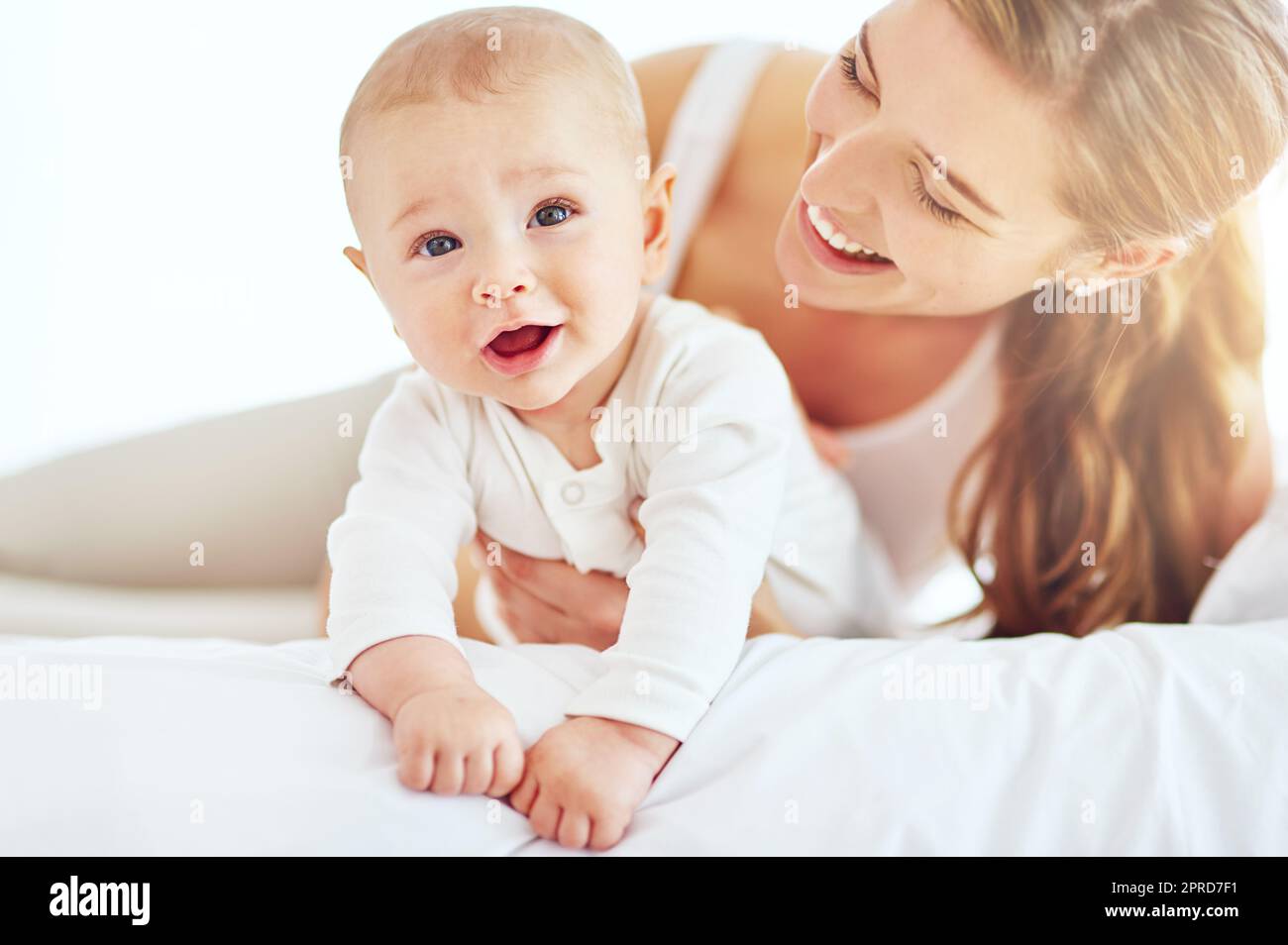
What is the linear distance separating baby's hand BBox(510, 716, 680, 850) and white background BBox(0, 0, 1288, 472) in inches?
26.9

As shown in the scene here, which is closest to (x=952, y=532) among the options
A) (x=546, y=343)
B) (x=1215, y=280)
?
(x=1215, y=280)

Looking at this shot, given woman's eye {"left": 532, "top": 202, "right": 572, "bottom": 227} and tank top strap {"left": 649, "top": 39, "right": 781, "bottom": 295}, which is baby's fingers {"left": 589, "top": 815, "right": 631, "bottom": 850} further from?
tank top strap {"left": 649, "top": 39, "right": 781, "bottom": 295}

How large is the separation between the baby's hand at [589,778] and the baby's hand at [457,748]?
0.05ft

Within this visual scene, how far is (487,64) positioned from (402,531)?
0.33 metres

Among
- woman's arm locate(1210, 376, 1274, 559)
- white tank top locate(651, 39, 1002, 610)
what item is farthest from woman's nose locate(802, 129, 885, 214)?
woman's arm locate(1210, 376, 1274, 559)

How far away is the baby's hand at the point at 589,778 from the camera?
0.64 m

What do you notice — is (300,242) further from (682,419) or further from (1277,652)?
(1277,652)

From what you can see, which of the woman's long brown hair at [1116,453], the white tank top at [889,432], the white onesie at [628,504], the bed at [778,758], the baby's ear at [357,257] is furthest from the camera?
the white tank top at [889,432]

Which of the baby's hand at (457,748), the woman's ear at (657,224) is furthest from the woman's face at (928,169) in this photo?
the baby's hand at (457,748)

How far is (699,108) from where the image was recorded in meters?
1.26

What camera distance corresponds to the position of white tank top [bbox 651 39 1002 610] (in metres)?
1.24

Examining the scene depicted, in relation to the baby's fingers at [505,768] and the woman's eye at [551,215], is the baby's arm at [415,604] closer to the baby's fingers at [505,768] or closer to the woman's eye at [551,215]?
the baby's fingers at [505,768]
